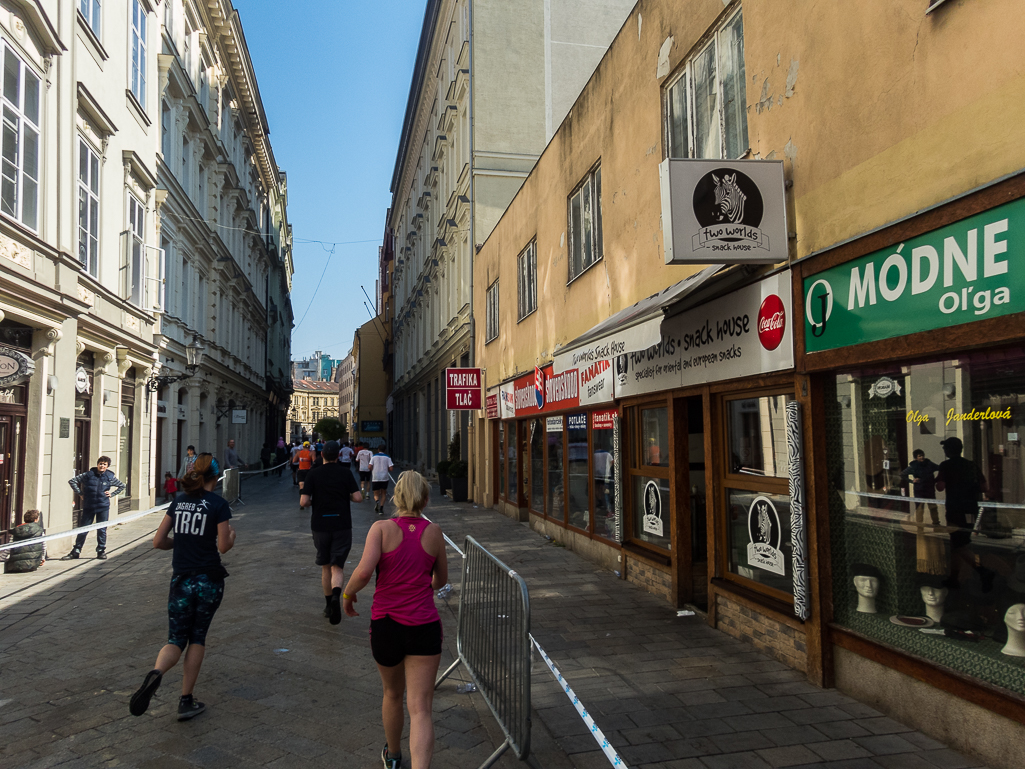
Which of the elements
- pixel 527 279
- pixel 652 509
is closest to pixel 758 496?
pixel 652 509

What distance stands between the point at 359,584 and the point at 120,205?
15.6m

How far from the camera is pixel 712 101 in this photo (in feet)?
23.1

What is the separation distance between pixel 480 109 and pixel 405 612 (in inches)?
800

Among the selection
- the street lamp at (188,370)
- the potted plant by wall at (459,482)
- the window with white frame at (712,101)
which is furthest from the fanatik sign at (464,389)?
the window with white frame at (712,101)

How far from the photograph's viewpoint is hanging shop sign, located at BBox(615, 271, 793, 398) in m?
5.62

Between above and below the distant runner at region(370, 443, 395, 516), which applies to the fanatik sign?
above

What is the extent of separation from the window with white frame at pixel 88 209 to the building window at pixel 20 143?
90.8 inches

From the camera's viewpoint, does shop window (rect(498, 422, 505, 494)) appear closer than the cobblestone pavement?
No

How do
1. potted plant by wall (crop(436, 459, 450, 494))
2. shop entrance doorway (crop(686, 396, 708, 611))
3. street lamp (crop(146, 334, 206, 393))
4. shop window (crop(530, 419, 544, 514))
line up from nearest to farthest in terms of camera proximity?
shop entrance doorway (crop(686, 396, 708, 611))
shop window (crop(530, 419, 544, 514))
street lamp (crop(146, 334, 206, 393))
potted plant by wall (crop(436, 459, 450, 494))

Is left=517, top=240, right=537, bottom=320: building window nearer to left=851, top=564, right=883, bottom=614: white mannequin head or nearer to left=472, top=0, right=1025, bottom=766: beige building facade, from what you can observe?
left=472, top=0, right=1025, bottom=766: beige building facade

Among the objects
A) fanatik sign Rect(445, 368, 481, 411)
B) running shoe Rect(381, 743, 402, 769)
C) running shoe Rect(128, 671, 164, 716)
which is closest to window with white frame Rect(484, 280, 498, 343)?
fanatik sign Rect(445, 368, 481, 411)

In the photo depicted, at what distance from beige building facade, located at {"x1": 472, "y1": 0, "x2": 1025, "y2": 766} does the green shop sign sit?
0.5 inches

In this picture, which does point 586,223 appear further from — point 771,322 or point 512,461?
point 512,461

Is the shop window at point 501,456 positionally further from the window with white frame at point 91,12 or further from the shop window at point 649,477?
the window with white frame at point 91,12
